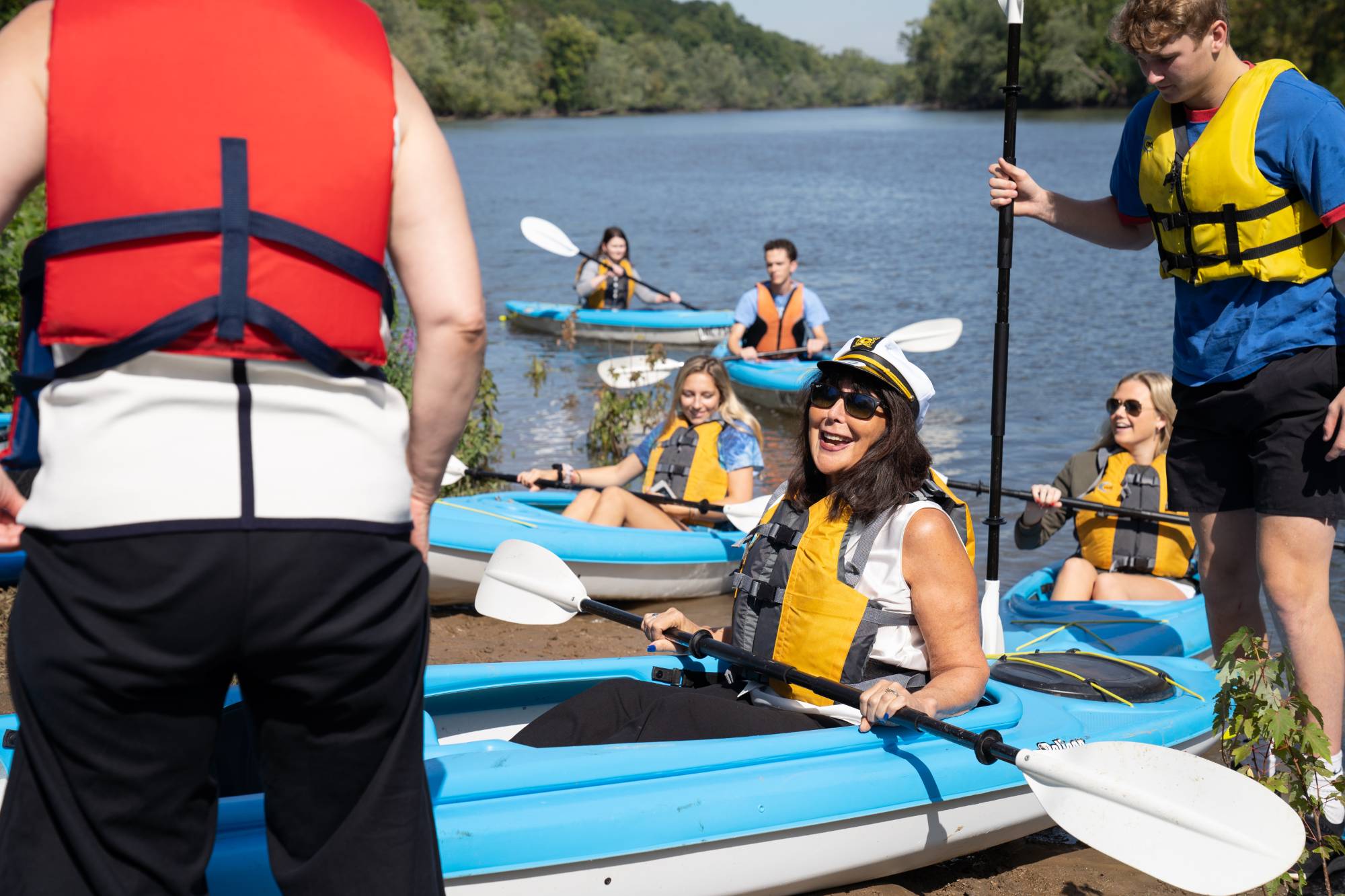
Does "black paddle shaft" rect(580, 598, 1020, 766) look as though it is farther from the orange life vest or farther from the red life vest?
A: the orange life vest

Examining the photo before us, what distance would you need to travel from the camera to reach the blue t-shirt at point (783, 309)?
9086 mm

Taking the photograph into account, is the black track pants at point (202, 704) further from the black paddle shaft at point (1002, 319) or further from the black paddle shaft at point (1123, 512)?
the black paddle shaft at point (1123, 512)

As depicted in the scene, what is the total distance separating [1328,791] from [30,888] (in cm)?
240

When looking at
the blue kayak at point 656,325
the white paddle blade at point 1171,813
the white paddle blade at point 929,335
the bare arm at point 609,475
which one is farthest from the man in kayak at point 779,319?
the white paddle blade at point 1171,813

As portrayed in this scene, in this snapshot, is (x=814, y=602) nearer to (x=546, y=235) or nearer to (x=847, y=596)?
(x=847, y=596)

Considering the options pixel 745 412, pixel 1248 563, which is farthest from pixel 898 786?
pixel 745 412

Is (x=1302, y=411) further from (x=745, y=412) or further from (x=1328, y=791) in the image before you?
(x=745, y=412)

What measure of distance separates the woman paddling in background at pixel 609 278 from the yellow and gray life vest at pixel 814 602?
8.85 m

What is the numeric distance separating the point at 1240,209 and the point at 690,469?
302cm

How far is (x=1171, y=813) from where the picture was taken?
86.6 inches

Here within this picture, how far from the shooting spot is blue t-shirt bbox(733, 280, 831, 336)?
9086 millimetres

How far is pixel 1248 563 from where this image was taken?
9.80 ft

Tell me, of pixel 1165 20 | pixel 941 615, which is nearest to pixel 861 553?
pixel 941 615

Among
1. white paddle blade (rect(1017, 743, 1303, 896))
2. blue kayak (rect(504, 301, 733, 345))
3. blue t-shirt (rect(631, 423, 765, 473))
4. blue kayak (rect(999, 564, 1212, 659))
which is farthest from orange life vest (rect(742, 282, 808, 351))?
white paddle blade (rect(1017, 743, 1303, 896))
